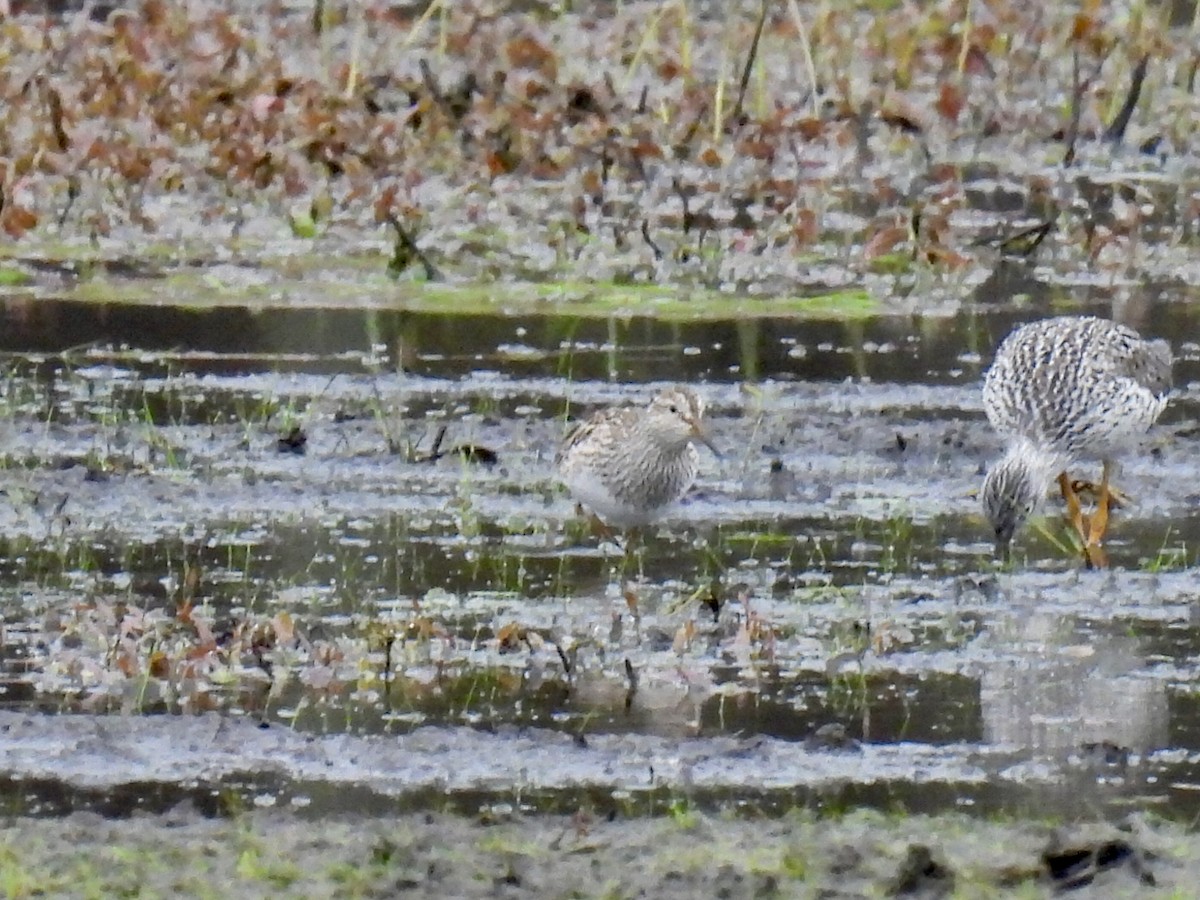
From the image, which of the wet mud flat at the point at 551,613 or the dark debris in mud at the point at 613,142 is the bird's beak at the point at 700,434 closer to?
the wet mud flat at the point at 551,613

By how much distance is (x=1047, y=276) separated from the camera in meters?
15.2

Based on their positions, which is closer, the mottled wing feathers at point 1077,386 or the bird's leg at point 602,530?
the bird's leg at point 602,530

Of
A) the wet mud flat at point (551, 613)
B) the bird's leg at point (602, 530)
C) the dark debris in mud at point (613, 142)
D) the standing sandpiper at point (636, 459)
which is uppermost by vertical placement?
the dark debris in mud at point (613, 142)

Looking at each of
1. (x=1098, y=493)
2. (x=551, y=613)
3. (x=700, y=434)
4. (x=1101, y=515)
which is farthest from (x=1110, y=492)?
(x=551, y=613)

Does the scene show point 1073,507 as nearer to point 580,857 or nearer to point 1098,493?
point 1098,493

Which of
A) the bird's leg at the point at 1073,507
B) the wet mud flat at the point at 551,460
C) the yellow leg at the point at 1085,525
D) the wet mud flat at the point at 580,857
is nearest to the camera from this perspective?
the wet mud flat at the point at 580,857

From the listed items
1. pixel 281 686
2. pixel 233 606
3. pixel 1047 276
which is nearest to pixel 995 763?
pixel 281 686

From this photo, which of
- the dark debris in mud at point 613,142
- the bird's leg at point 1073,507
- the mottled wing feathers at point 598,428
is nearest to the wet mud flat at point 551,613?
the bird's leg at point 1073,507

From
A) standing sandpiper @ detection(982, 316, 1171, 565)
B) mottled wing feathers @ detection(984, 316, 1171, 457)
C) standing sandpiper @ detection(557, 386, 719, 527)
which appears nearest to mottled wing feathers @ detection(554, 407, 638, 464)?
standing sandpiper @ detection(557, 386, 719, 527)

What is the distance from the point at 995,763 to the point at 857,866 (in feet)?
3.92

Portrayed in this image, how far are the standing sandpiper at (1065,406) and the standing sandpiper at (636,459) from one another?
3.39 ft

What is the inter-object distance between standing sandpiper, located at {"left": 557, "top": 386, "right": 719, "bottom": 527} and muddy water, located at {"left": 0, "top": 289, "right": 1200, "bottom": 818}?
162 mm

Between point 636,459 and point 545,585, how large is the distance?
30.0 inches

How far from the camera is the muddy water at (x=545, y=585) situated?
7371 millimetres
